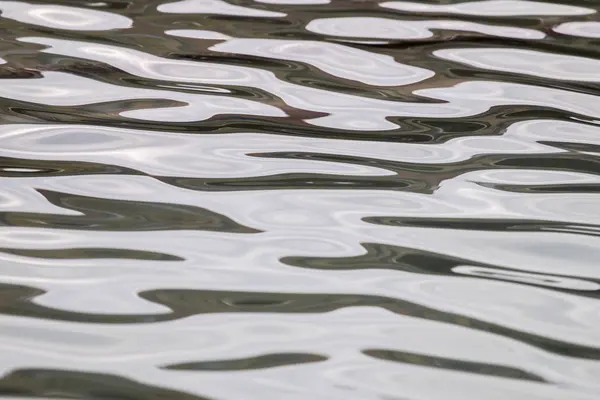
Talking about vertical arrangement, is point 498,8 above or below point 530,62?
above

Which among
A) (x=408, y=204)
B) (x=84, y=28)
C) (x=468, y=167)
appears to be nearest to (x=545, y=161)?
(x=468, y=167)

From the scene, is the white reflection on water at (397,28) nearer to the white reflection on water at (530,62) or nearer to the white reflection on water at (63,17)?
the white reflection on water at (530,62)

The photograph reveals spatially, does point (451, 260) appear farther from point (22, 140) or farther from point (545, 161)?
point (22, 140)

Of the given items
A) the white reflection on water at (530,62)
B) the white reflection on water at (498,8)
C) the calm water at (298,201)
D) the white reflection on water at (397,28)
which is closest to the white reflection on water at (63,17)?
the calm water at (298,201)

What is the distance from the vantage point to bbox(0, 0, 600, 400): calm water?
1151mm

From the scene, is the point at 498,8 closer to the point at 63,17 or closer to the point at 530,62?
the point at 530,62

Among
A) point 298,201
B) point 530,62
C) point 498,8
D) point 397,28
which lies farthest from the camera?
point 498,8

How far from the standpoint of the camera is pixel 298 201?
162cm

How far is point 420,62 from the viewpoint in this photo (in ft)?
7.73

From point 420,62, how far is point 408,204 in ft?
2.71

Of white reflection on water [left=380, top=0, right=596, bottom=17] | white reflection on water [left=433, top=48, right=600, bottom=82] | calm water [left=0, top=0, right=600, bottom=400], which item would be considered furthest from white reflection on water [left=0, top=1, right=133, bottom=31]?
white reflection on water [left=433, top=48, right=600, bottom=82]

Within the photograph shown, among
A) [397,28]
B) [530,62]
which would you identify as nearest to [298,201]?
[530,62]

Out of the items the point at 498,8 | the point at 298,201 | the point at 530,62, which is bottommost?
the point at 298,201

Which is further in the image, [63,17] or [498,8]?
[498,8]
